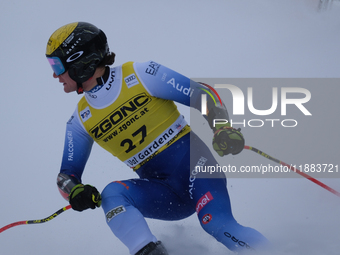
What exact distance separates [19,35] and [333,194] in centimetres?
705

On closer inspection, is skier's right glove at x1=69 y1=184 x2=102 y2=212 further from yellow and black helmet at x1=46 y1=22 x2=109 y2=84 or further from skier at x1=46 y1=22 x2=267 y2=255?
yellow and black helmet at x1=46 y1=22 x2=109 y2=84

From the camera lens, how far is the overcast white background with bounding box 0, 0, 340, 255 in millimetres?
4035

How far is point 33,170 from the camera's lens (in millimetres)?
5750

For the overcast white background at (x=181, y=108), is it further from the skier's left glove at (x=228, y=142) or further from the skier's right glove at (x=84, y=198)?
the skier's right glove at (x=84, y=198)

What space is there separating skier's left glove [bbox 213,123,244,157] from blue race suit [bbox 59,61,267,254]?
0.37m

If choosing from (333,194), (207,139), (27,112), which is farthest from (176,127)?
(27,112)

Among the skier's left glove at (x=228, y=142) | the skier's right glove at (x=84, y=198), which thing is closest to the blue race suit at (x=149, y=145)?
the skier's right glove at (x=84, y=198)

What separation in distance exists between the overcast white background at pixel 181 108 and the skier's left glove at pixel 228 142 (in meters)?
0.72

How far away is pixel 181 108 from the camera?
6.56 m

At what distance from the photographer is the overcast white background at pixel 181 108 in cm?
404

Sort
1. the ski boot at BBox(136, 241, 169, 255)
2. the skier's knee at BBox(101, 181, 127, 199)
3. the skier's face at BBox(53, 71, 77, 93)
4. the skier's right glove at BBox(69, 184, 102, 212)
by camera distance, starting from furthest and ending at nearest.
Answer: the skier's face at BBox(53, 71, 77, 93) < the skier's knee at BBox(101, 181, 127, 199) < the skier's right glove at BBox(69, 184, 102, 212) < the ski boot at BBox(136, 241, 169, 255)

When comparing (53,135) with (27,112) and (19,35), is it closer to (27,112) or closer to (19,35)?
(27,112)

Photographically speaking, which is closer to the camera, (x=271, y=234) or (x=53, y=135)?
(x=271, y=234)

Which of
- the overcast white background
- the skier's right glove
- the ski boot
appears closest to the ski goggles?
the skier's right glove
